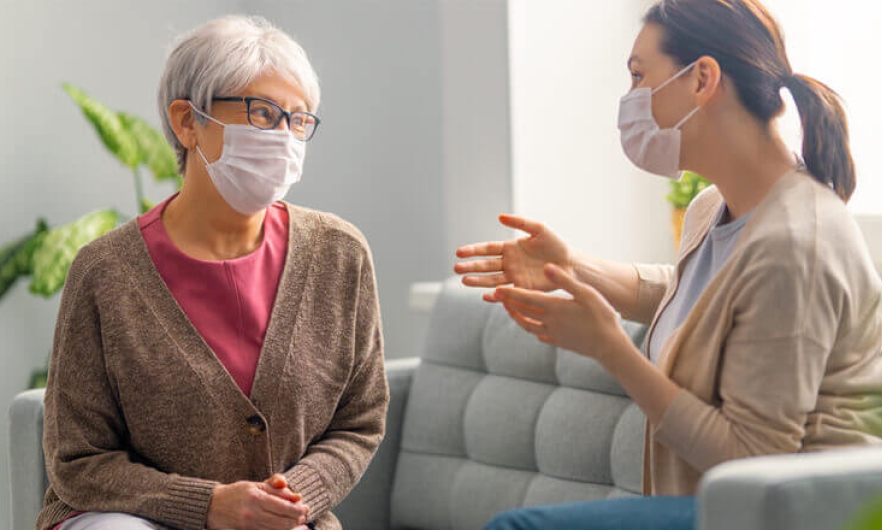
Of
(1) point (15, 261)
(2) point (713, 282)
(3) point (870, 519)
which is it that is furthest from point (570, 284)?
(1) point (15, 261)

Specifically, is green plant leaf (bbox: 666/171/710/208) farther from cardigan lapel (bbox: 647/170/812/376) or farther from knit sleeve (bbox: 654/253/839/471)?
knit sleeve (bbox: 654/253/839/471)

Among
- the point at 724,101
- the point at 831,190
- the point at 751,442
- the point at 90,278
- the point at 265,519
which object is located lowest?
the point at 265,519

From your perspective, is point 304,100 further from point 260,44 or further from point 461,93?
point 461,93

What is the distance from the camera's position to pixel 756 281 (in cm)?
125

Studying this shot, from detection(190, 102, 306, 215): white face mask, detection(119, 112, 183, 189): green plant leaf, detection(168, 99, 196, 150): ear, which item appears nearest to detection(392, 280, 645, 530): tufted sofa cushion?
detection(190, 102, 306, 215): white face mask

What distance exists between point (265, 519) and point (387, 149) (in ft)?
6.06

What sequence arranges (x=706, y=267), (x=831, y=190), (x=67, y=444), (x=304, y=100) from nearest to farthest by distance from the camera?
1. (x=831, y=190)
2. (x=706, y=267)
3. (x=67, y=444)
4. (x=304, y=100)

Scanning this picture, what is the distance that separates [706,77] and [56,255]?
2002mm

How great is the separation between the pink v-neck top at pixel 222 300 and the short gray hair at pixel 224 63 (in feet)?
0.74

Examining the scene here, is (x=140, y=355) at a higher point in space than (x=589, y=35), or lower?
lower

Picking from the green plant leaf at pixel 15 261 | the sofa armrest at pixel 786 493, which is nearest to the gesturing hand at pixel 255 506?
the sofa armrest at pixel 786 493

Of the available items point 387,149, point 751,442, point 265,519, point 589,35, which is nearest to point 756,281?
point 751,442

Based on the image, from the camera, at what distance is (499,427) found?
2121 millimetres

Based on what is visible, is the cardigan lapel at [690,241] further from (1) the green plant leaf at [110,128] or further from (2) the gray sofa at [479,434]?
(1) the green plant leaf at [110,128]
